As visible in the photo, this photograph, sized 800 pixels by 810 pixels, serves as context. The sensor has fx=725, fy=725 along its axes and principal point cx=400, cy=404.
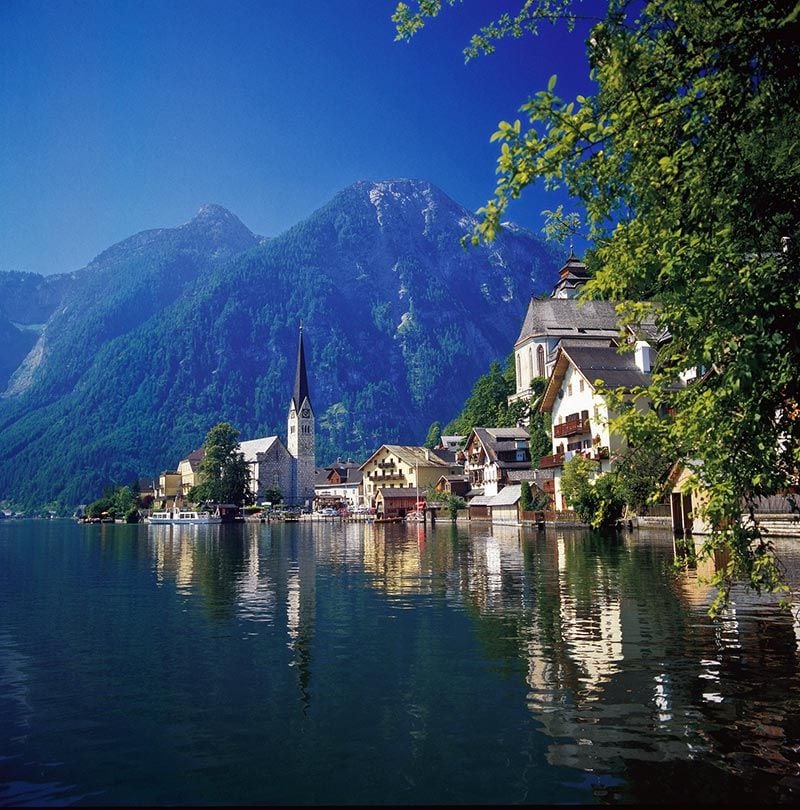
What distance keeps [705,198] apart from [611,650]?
28.7ft

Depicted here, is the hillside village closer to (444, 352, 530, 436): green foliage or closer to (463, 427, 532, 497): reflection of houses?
(463, 427, 532, 497): reflection of houses

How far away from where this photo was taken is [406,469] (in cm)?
12825

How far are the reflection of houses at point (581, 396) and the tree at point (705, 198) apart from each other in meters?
48.2

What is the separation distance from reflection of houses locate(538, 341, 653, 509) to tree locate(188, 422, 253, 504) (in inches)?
2905

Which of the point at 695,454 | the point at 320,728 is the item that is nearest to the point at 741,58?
the point at 695,454

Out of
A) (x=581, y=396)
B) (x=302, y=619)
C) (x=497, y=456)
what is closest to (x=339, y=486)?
(x=497, y=456)

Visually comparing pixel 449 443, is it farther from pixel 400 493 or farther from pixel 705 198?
pixel 705 198

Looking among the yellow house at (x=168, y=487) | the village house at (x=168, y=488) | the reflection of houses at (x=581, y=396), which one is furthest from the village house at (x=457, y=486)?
the yellow house at (x=168, y=487)

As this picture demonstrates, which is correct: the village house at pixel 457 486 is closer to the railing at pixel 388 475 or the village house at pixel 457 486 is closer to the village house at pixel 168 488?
the railing at pixel 388 475

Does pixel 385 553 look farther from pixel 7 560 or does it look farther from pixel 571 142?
pixel 571 142

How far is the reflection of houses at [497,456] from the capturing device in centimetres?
8394

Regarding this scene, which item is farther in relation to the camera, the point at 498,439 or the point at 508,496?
the point at 498,439

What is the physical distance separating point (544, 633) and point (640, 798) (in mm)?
7872

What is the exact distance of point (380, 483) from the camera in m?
134
